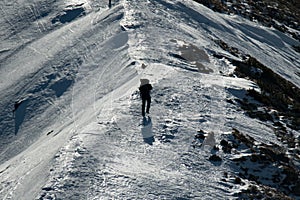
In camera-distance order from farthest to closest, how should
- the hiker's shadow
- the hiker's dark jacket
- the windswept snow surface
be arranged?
1. the hiker's dark jacket
2. the hiker's shadow
3. the windswept snow surface

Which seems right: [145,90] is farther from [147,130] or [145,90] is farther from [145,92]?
[147,130]

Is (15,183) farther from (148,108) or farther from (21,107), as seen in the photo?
(21,107)

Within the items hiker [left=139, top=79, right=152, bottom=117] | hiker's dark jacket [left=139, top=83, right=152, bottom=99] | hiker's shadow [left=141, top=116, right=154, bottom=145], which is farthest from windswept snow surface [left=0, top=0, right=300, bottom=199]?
hiker's dark jacket [left=139, top=83, right=152, bottom=99]

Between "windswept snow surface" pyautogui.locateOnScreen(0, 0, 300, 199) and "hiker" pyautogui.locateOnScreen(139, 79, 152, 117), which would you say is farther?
"hiker" pyautogui.locateOnScreen(139, 79, 152, 117)

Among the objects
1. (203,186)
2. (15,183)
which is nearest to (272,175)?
(203,186)

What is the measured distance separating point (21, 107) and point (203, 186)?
1250 cm

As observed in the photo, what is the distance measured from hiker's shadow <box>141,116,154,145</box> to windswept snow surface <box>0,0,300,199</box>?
0.04 metres

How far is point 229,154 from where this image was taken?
17.3 m

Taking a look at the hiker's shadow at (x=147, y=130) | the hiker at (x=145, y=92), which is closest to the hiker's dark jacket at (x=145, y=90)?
the hiker at (x=145, y=92)

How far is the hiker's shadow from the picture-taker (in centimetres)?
1761

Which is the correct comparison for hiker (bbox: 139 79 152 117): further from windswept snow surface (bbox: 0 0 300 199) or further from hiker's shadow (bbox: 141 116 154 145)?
windswept snow surface (bbox: 0 0 300 199)

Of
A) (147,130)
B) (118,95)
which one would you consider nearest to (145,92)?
(147,130)

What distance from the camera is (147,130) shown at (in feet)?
59.8

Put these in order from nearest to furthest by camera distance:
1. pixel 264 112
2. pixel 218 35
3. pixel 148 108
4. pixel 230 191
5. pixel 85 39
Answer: pixel 230 191, pixel 148 108, pixel 264 112, pixel 85 39, pixel 218 35
